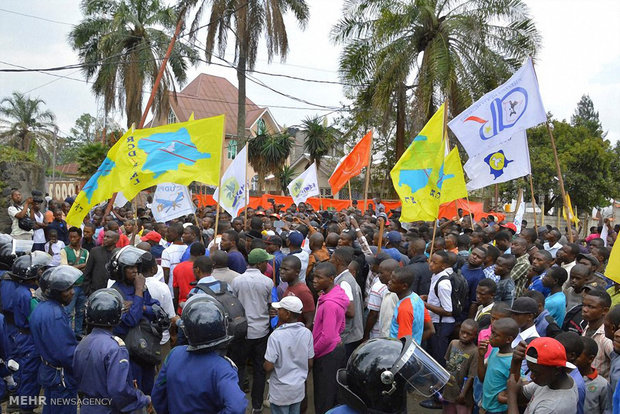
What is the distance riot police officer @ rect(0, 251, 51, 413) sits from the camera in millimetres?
5262

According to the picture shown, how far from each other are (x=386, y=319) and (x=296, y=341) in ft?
3.97

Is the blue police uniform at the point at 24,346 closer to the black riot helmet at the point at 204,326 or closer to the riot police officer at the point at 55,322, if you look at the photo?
the riot police officer at the point at 55,322

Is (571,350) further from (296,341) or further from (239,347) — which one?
(239,347)

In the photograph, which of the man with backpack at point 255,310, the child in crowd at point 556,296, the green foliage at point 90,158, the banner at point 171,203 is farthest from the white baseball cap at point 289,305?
the green foliage at point 90,158

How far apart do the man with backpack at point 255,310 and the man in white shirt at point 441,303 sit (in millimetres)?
1829

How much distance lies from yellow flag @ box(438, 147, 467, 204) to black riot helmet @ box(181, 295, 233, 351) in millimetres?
6732

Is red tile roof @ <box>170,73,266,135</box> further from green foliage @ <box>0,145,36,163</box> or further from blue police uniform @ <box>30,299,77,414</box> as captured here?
blue police uniform @ <box>30,299,77,414</box>

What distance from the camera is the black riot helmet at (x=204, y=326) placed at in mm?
3118

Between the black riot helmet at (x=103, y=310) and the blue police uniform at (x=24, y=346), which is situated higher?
the black riot helmet at (x=103, y=310)

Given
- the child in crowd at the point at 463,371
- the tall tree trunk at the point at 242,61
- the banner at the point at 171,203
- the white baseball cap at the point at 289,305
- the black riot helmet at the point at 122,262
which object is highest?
the tall tree trunk at the point at 242,61

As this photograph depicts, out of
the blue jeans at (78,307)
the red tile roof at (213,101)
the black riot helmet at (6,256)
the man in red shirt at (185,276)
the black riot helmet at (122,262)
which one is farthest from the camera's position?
the red tile roof at (213,101)

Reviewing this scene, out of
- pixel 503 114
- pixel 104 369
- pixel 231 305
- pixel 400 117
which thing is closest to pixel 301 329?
pixel 231 305

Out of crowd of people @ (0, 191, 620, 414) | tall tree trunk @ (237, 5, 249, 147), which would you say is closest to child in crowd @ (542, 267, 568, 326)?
crowd of people @ (0, 191, 620, 414)

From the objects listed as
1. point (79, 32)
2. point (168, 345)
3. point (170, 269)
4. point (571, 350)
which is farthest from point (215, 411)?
point (79, 32)
